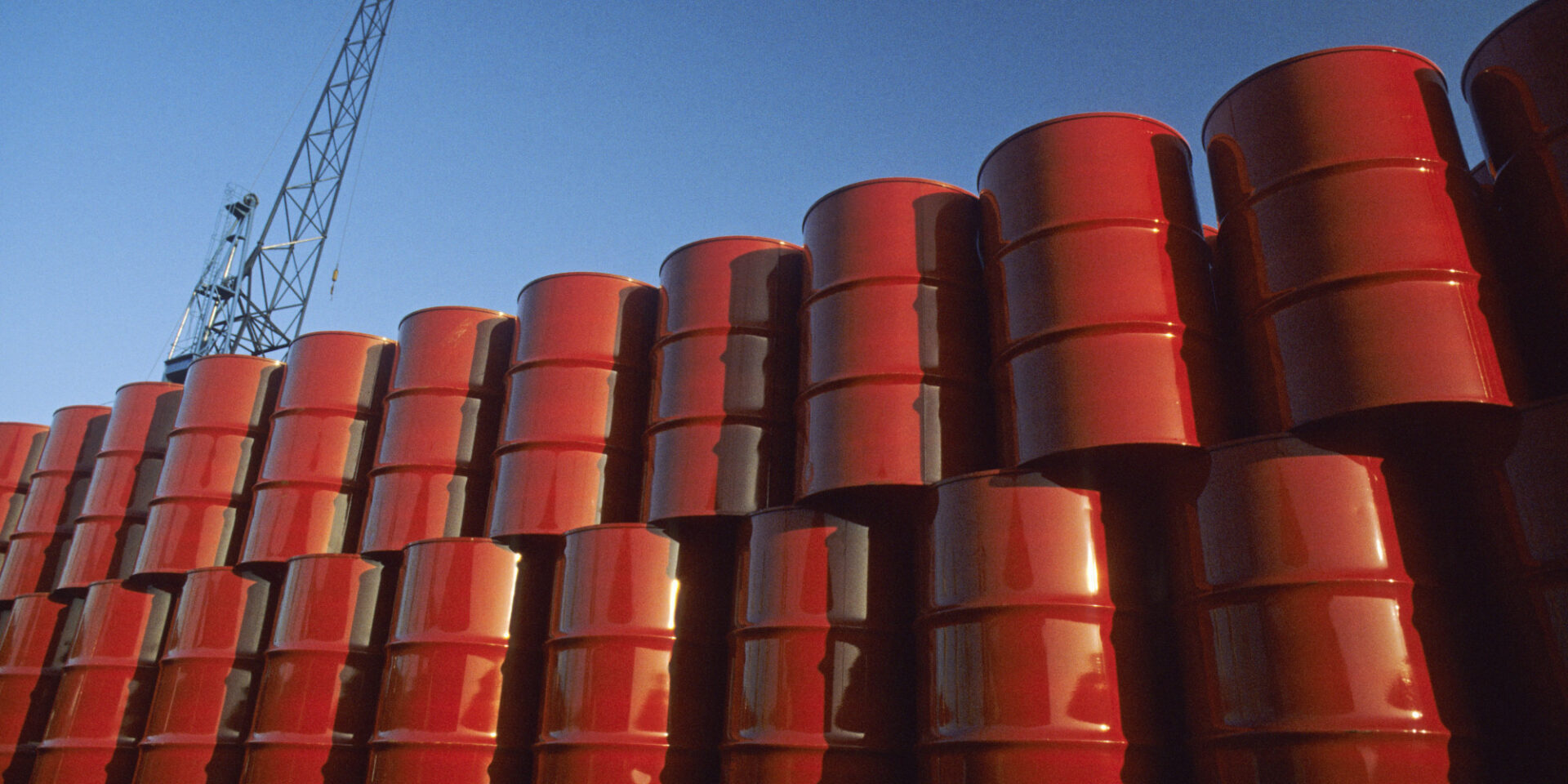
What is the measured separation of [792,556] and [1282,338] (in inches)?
119

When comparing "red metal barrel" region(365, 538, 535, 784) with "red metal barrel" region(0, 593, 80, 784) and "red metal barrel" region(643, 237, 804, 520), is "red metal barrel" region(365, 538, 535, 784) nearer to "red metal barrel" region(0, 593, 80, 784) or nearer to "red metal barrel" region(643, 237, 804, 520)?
"red metal barrel" region(643, 237, 804, 520)

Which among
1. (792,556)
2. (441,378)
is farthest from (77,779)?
(792,556)

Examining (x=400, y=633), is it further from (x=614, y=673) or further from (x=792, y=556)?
(x=792, y=556)

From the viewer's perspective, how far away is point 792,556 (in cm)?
657

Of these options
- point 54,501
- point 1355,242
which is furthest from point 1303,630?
point 54,501

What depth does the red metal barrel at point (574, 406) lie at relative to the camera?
827 cm

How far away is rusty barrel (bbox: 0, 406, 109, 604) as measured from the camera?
12.5 meters

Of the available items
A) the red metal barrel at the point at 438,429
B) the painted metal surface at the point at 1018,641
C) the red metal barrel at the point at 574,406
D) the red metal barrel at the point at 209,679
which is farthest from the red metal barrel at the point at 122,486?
the painted metal surface at the point at 1018,641

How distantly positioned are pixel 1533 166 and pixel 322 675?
28.7 ft

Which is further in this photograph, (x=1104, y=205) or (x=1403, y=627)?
(x=1104, y=205)

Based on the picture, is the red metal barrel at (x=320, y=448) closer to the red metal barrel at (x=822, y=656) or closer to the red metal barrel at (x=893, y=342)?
the red metal barrel at (x=822, y=656)

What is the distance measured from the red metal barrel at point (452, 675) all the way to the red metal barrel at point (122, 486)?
16.8ft

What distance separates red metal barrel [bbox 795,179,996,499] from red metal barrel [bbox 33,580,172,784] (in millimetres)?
7334

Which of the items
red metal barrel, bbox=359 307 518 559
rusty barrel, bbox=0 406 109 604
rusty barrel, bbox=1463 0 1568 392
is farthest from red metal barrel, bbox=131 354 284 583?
rusty barrel, bbox=1463 0 1568 392
